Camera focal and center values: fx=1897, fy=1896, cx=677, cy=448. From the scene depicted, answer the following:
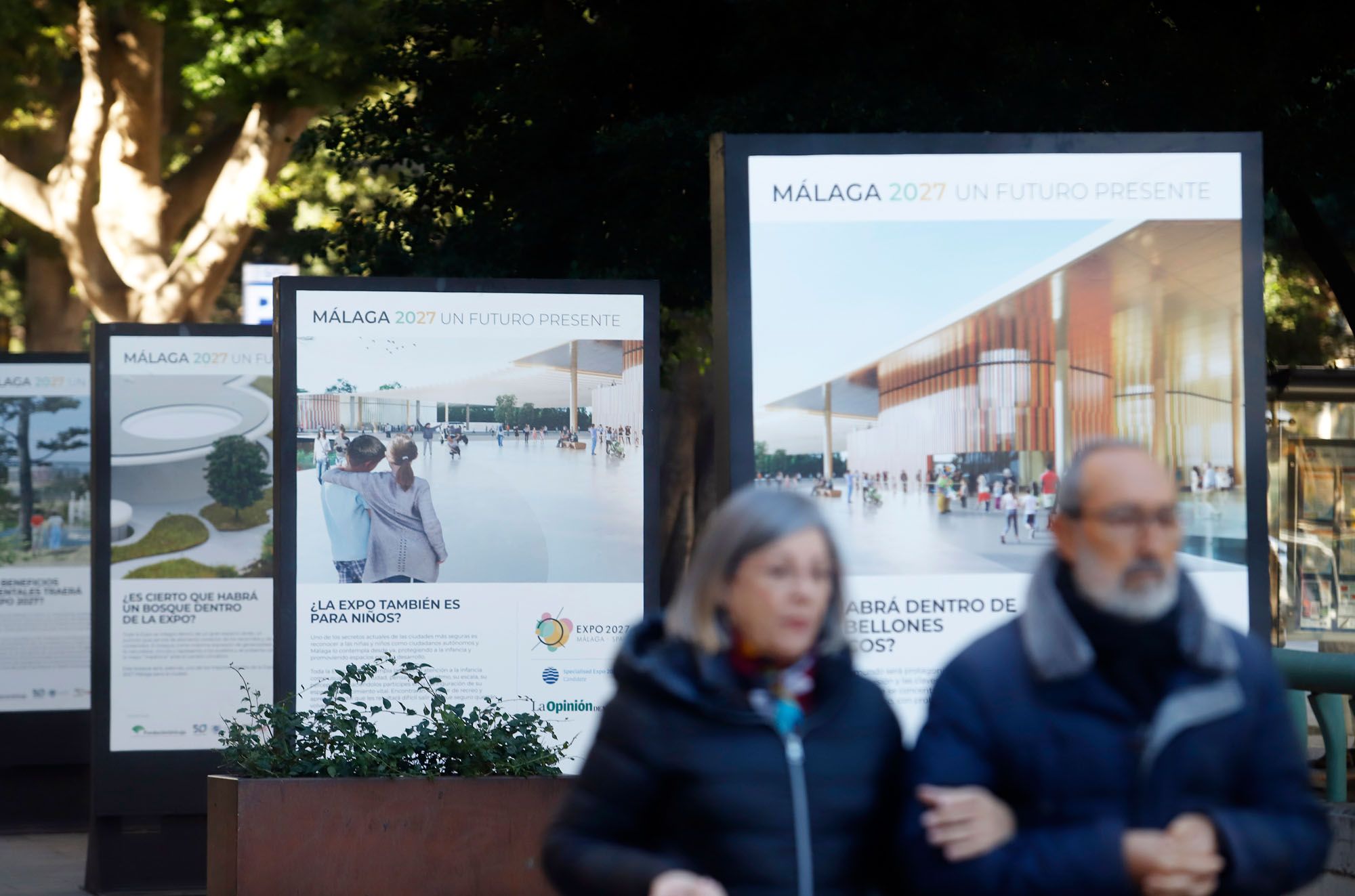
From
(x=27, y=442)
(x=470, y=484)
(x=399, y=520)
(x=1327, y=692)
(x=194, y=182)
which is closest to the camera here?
(x=1327, y=692)

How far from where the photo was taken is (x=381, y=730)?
23.5ft

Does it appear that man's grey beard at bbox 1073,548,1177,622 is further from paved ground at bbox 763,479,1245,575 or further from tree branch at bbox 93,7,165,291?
tree branch at bbox 93,7,165,291

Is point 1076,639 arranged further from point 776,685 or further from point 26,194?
point 26,194

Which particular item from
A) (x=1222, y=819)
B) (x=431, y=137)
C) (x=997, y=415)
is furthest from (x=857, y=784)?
(x=431, y=137)

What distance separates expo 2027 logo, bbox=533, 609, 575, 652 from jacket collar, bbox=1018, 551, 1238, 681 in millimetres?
5034

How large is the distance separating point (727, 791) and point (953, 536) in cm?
321

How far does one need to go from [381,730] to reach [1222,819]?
5.01 meters

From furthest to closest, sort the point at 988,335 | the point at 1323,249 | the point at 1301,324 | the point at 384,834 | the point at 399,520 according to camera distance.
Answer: the point at 1301,324 → the point at 1323,249 → the point at 399,520 → the point at 384,834 → the point at 988,335

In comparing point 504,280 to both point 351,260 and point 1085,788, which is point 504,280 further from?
point 351,260

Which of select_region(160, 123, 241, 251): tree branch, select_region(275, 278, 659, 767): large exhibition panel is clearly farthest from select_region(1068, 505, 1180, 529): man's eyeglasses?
select_region(160, 123, 241, 251): tree branch

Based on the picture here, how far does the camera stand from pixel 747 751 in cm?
Result: 261

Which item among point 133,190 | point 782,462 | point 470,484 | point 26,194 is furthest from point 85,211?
point 782,462

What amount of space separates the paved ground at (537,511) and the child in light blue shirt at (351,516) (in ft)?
0.74

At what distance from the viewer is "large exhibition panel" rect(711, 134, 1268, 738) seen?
568cm
